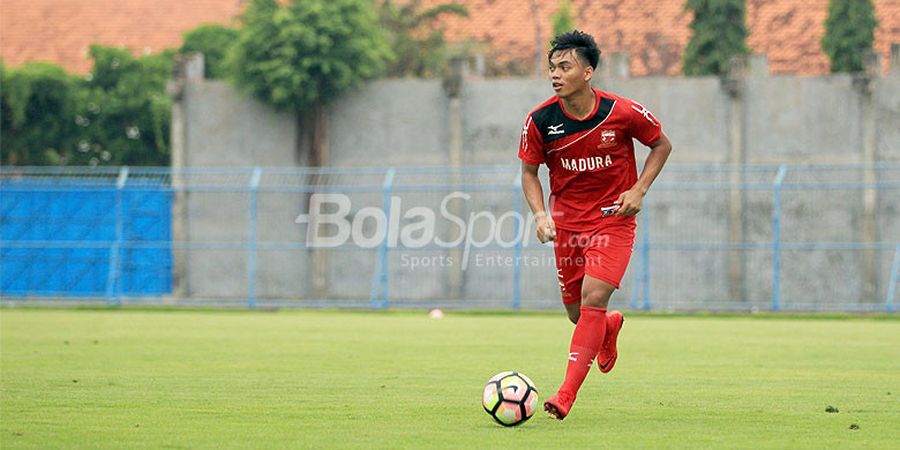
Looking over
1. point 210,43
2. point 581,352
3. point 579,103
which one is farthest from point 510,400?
point 210,43

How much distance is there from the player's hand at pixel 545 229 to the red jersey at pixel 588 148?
0.40 meters

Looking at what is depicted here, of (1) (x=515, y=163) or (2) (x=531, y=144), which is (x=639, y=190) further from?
(1) (x=515, y=163)

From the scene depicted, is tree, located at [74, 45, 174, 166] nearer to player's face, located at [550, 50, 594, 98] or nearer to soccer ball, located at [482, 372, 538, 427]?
player's face, located at [550, 50, 594, 98]

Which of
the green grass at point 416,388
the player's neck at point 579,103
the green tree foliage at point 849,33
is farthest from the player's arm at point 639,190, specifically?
the green tree foliage at point 849,33

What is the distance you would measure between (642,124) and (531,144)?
0.73 m

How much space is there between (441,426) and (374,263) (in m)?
22.4

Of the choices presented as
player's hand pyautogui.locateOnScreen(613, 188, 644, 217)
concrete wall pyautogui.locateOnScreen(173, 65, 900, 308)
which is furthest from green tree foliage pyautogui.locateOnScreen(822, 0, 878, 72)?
player's hand pyautogui.locateOnScreen(613, 188, 644, 217)

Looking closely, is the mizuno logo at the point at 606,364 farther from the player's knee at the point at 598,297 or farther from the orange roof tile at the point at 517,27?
the orange roof tile at the point at 517,27

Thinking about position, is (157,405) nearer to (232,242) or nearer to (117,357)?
(117,357)

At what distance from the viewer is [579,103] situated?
9.18m

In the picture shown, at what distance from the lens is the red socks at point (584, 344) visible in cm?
849

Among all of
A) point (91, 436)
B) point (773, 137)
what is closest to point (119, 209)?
point (773, 137)

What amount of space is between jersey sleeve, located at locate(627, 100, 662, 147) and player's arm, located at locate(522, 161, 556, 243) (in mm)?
694

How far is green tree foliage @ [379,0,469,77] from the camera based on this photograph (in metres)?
41.3
